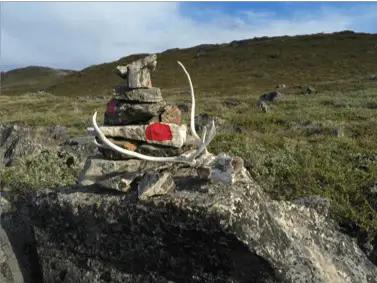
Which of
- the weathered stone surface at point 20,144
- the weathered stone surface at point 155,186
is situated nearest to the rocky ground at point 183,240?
the weathered stone surface at point 155,186

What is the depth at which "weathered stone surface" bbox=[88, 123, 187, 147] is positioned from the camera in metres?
9.55

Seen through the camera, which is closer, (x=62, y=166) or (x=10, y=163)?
(x=62, y=166)

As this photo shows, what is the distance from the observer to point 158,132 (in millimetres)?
9586

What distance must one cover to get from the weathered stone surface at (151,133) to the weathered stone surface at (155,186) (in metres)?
1.18

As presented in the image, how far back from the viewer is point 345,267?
898cm

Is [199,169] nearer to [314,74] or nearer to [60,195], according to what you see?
[60,195]

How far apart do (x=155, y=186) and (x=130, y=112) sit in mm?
2223

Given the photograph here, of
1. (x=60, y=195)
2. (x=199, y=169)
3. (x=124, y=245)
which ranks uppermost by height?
(x=199, y=169)

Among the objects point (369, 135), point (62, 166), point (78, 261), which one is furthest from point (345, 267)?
point (369, 135)

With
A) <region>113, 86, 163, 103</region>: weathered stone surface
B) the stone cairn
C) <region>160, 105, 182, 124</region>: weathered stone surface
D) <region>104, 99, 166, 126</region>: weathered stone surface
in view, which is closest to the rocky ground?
the stone cairn

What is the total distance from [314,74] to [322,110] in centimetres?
5953

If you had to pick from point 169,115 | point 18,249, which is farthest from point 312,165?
point 18,249

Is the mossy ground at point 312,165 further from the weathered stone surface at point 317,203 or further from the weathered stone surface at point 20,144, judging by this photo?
the weathered stone surface at point 20,144

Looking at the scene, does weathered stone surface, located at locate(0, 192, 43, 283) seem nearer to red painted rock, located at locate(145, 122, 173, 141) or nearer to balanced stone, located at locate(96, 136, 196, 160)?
balanced stone, located at locate(96, 136, 196, 160)
